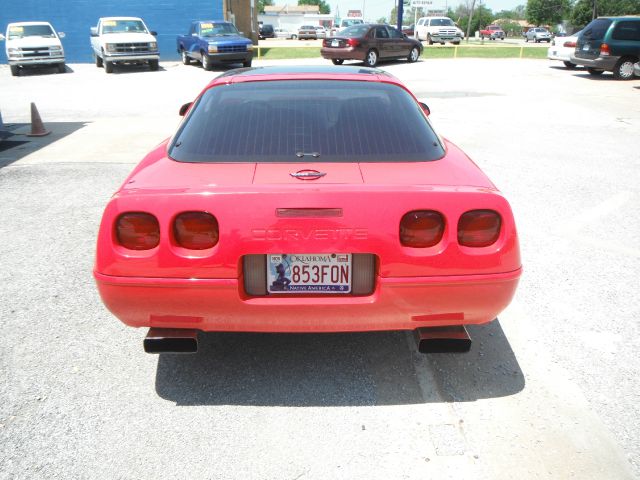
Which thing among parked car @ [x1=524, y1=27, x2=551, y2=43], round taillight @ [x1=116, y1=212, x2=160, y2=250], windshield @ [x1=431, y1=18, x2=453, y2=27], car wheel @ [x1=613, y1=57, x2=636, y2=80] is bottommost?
parked car @ [x1=524, y1=27, x2=551, y2=43]

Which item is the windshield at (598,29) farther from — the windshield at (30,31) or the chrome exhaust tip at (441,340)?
the windshield at (30,31)

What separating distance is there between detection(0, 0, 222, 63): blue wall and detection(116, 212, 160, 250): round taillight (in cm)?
3069

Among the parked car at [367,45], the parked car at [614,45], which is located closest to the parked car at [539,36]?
the parked car at [367,45]

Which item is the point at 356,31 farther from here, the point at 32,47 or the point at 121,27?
the point at 32,47

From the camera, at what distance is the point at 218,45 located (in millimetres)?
22344

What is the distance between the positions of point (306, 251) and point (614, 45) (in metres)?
20.5

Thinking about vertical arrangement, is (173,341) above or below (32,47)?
above

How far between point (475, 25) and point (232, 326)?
117839 millimetres

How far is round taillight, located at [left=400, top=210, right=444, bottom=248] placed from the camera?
105 inches

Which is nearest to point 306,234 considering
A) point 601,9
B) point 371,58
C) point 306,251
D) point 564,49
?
point 306,251

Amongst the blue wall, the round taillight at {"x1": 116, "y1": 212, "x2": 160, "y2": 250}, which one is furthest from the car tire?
the round taillight at {"x1": 116, "y1": 212, "x2": 160, "y2": 250}

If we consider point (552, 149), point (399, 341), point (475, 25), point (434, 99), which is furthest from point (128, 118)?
point (475, 25)

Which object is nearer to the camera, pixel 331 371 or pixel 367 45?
pixel 331 371

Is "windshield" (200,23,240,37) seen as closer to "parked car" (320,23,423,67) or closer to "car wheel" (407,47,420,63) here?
"parked car" (320,23,423,67)
